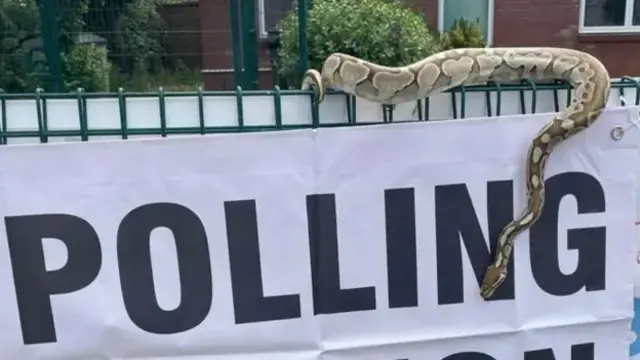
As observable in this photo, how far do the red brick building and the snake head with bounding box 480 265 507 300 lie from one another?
593 centimetres

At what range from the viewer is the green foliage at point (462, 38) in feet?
22.4

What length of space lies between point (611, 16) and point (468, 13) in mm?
1860

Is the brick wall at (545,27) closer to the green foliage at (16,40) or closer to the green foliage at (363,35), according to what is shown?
the green foliage at (363,35)

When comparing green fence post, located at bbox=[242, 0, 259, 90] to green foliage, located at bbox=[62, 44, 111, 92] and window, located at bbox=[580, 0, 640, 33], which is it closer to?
green foliage, located at bbox=[62, 44, 111, 92]

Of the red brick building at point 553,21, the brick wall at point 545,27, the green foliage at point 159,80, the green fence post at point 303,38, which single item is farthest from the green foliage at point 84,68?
the brick wall at point 545,27

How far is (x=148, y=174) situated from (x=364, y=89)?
1.96 ft

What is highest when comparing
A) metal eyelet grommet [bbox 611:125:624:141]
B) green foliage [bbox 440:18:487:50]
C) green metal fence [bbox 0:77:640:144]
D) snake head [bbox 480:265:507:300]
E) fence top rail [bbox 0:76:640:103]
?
Result: green foliage [bbox 440:18:487:50]

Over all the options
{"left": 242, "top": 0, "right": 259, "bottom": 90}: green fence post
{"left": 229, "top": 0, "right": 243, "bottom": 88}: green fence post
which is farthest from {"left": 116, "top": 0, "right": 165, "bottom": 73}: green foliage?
{"left": 242, "top": 0, "right": 259, "bottom": 90}: green fence post

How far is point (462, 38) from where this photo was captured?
6.94 meters

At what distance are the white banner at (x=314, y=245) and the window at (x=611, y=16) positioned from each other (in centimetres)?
734

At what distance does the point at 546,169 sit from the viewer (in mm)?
1821

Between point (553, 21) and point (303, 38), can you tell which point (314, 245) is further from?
point (553, 21)

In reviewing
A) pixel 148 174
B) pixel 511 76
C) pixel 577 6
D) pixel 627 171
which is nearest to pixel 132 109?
pixel 148 174

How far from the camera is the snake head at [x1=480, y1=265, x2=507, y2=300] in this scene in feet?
6.02
